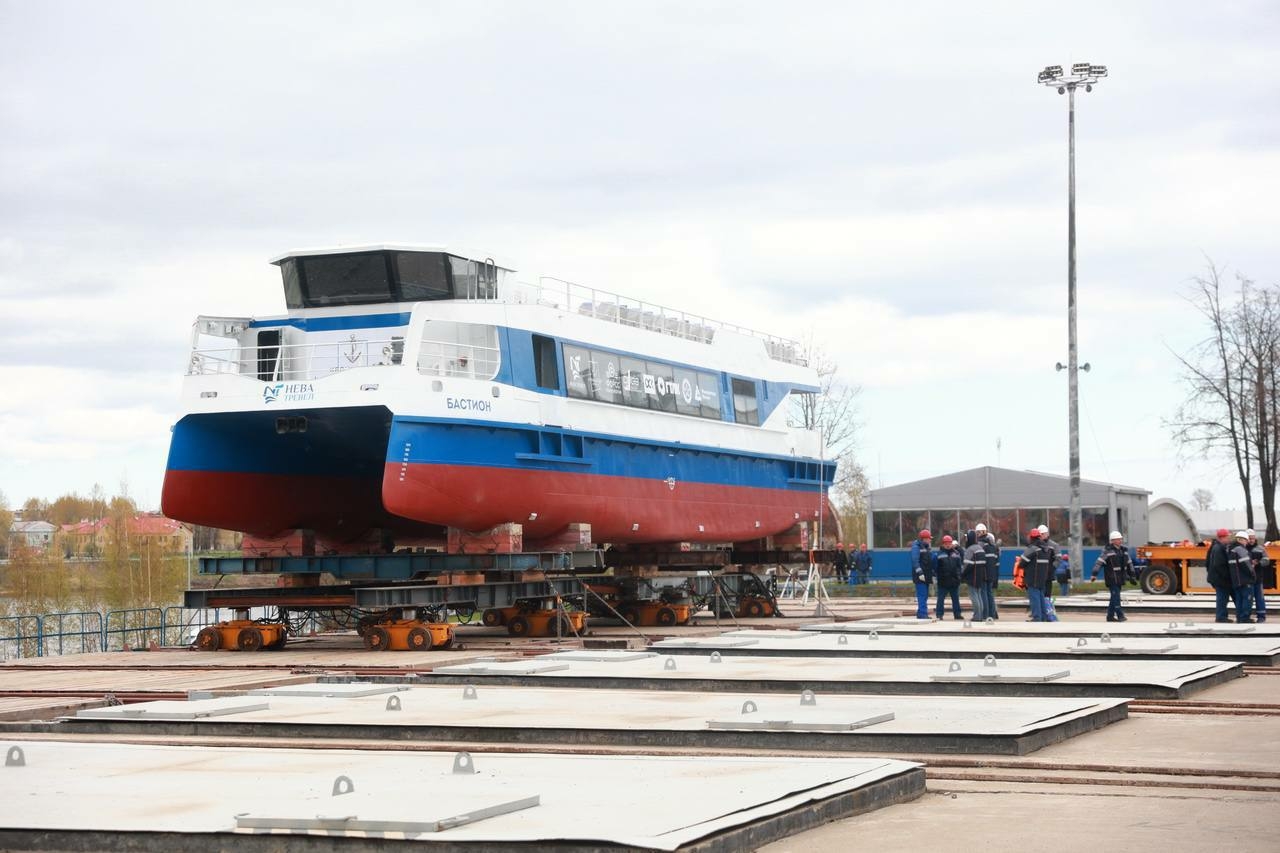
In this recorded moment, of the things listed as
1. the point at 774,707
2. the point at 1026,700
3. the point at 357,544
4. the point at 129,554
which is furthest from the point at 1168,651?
the point at 129,554

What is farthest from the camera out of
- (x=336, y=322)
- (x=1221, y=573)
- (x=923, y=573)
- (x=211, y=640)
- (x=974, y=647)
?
(x=923, y=573)

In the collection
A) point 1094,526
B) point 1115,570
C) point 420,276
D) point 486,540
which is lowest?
point 1115,570

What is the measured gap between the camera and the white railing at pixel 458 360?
69.1 ft

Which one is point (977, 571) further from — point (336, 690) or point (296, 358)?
point (336, 690)

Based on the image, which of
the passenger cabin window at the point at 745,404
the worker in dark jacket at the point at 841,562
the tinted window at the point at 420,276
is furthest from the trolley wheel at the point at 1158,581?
the tinted window at the point at 420,276

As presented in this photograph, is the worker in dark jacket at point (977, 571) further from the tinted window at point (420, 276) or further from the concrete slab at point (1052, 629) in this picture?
the tinted window at point (420, 276)

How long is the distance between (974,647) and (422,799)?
38.4 ft

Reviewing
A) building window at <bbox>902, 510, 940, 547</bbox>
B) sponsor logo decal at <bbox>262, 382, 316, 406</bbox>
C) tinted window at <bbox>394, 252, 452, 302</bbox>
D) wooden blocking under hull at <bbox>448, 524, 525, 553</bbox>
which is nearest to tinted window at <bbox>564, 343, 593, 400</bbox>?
tinted window at <bbox>394, 252, 452, 302</bbox>

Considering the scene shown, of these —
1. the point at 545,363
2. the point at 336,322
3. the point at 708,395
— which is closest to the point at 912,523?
the point at 708,395

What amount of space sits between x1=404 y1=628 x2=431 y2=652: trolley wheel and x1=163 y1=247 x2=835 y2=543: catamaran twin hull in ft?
4.89

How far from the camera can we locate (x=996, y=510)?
52.4 metres

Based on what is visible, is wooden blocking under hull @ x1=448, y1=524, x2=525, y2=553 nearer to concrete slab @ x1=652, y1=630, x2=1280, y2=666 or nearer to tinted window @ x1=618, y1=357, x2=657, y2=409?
concrete slab @ x1=652, y1=630, x2=1280, y2=666

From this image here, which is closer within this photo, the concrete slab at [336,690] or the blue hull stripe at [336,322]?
the concrete slab at [336,690]

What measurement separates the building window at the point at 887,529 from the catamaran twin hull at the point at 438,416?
28.0 m
